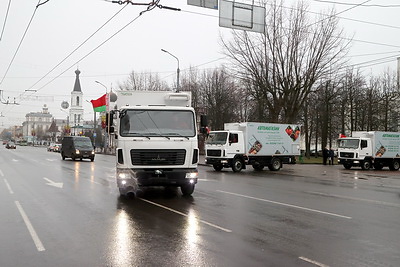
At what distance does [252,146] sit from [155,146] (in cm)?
1555

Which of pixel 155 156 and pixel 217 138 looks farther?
pixel 217 138

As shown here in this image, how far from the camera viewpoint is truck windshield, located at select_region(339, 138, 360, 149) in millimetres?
31547

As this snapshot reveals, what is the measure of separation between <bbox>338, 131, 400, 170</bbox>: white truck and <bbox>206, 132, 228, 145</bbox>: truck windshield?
12.4 meters

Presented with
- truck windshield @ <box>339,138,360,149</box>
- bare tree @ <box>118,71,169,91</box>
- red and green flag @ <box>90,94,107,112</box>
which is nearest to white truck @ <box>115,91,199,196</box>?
truck windshield @ <box>339,138,360,149</box>

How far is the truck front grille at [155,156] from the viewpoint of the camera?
11.3m

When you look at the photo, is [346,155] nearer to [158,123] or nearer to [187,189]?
[187,189]

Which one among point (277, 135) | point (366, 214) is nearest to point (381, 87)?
point (277, 135)

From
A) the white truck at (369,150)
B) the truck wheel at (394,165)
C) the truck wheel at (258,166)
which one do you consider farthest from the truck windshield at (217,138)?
the truck wheel at (394,165)

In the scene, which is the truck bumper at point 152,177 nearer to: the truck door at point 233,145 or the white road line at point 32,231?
the white road line at point 32,231

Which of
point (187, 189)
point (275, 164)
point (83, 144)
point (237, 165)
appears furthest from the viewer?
point (83, 144)

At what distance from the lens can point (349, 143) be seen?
32.0 metres

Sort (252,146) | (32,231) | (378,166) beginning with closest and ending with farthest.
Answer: (32,231) → (252,146) → (378,166)

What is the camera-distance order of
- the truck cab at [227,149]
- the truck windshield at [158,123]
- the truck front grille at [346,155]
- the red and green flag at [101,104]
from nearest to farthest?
the truck windshield at [158,123] → the truck cab at [227,149] → the truck front grille at [346,155] → the red and green flag at [101,104]

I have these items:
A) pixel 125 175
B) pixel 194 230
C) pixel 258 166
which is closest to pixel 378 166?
pixel 258 166
